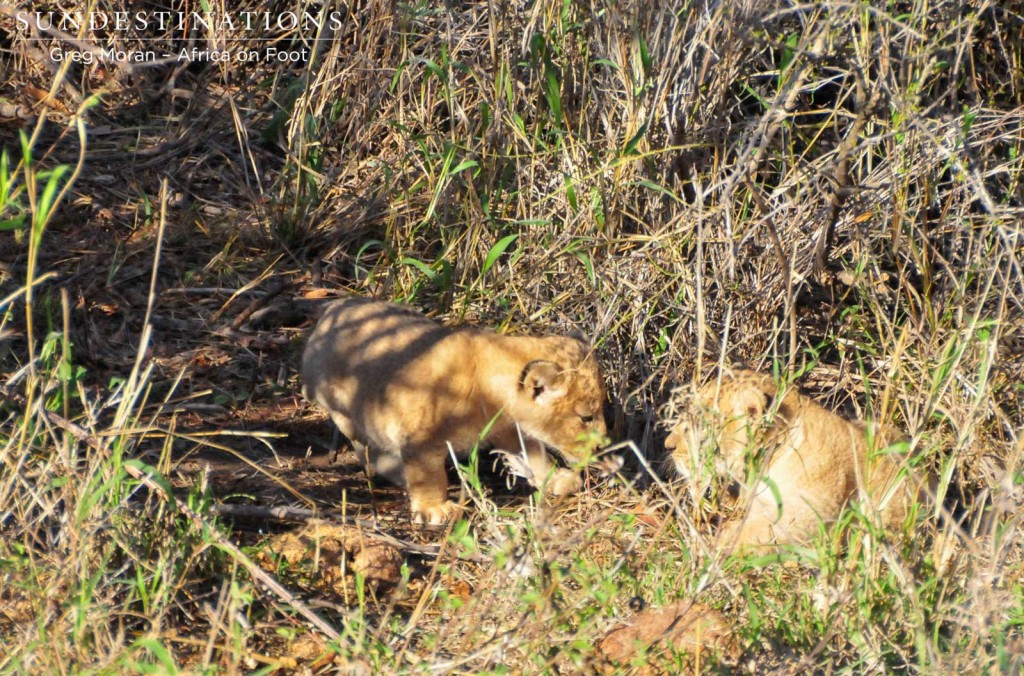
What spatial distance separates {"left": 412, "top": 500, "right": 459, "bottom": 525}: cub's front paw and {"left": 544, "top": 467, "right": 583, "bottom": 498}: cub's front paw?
0.42 m

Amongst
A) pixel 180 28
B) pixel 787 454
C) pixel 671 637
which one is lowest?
pixel 671 637

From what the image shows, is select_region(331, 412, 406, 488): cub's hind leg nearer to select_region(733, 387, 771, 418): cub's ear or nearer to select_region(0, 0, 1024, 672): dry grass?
select_region(0, 0, 1024, 672): dry grass

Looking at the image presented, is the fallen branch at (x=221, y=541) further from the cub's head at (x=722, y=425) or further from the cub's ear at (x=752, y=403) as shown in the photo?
the cub's ear at (x=752, y=403)

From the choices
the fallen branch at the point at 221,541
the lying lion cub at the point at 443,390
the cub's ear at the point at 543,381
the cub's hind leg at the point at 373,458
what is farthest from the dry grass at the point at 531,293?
the cub's ear at the point at 543,381

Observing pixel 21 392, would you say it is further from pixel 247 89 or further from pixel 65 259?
pixel 247 89

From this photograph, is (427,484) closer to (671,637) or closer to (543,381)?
(543,381)

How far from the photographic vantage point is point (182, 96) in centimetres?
736

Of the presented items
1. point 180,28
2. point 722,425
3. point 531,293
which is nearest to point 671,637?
point 722,425

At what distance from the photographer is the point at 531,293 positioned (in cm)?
549

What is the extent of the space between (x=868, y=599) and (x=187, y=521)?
2208 mm

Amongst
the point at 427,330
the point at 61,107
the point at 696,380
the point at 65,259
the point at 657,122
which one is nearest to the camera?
the point at 696,380

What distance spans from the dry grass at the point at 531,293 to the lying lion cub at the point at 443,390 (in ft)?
0.83

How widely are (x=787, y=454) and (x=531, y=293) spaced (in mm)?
1516

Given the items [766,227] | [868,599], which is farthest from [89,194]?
[868,599]
